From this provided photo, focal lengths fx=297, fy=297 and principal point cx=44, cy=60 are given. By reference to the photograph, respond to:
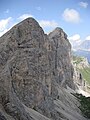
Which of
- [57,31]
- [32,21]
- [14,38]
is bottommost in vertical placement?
[14,38]

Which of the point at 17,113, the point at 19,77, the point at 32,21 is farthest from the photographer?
the point at 32,21

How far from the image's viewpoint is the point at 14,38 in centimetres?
5934

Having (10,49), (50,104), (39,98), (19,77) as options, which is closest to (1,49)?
(10,49)

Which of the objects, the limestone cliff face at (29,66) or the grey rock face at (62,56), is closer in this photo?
the limestone cliff face at (29,66)

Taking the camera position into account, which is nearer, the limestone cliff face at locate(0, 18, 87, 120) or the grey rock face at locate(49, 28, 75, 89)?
the limestone cliff face at locate(0, 18, 87, 120)

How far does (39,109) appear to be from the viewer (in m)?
54.7

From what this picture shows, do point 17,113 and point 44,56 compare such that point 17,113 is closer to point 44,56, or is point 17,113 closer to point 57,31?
point 44,56

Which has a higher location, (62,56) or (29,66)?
(62,56)

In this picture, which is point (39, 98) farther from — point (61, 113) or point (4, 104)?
point (4, 104)

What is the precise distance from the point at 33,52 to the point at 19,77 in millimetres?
9624

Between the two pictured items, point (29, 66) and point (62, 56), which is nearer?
point (29, 66)

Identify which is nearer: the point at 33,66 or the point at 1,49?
the point at 1,49

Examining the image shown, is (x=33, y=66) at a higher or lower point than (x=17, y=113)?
higher

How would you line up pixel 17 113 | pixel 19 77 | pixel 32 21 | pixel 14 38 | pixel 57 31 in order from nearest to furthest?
1. pixel 17 113
2. pixel 19 77
3. pixel 14 38
4. pixel 32 21
5. pixel 57 31
